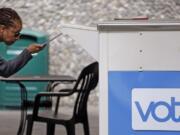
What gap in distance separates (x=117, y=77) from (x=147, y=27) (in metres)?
0.27

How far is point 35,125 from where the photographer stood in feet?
27.6

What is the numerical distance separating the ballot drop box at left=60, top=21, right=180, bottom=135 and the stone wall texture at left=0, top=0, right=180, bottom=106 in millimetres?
8256

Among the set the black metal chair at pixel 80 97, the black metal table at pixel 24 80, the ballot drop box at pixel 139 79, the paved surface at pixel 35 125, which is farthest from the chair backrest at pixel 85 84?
the ballot drop box at pixel 139 79

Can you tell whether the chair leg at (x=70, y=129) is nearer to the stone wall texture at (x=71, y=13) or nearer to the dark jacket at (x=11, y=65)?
the dark jacket at (x=11, y=65)

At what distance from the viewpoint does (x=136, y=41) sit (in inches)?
117

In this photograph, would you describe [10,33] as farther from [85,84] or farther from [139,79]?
[85,84]

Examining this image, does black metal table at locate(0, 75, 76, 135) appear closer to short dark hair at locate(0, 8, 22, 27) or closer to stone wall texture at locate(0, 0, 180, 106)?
Answer: short dark hair at locate(0, 8, 22, 27)

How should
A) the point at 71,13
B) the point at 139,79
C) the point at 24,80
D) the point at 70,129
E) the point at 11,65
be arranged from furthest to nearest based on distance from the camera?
the point at 71,13
the point at 24,80
the point at 70,129
the point at 11,65
the point at 139,79

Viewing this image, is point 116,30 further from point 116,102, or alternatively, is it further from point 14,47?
point 14,47

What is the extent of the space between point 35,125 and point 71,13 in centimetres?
367

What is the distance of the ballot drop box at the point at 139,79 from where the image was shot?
2947mm

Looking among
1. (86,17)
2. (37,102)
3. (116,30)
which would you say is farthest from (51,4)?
(116,30)

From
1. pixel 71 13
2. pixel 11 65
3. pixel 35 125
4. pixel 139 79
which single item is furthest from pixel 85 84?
pixel 71 13

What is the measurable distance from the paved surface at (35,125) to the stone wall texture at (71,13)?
1563 millimetres
